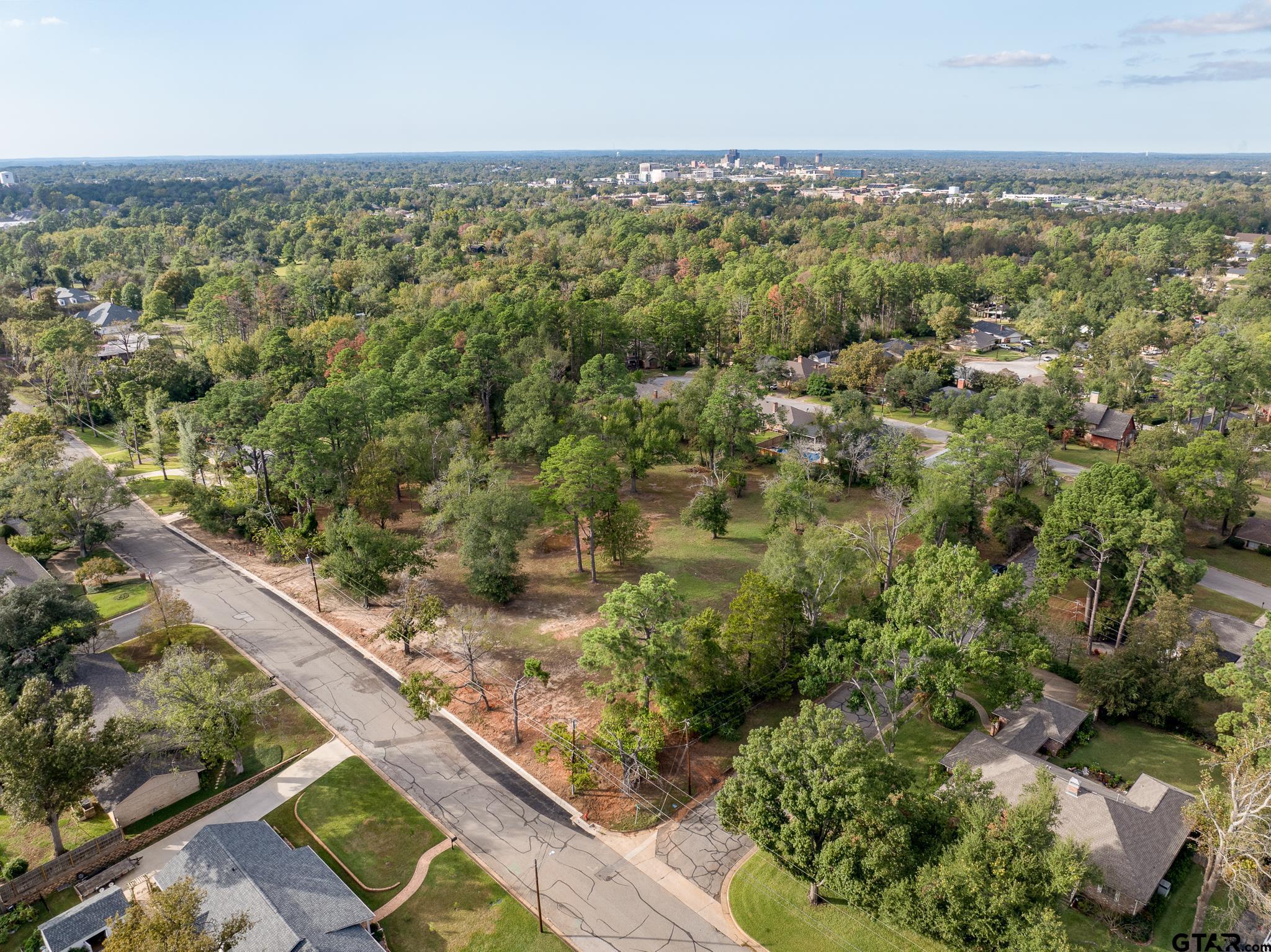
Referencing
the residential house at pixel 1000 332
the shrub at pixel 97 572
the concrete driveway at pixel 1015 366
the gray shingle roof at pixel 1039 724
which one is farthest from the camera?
the residential house at pixel 1000 332

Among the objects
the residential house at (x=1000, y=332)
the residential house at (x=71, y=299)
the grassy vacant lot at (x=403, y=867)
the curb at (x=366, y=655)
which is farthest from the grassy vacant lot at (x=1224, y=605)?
the residential house at (x=71, y=299)

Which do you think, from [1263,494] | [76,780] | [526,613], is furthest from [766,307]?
[76,780]

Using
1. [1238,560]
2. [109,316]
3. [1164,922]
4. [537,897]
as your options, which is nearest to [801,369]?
[1238,560]

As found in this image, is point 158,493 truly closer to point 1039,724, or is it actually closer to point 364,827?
point 364,827

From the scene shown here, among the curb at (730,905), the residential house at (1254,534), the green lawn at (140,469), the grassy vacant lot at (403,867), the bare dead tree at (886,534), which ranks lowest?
the grassy vacant lot at (403,867)

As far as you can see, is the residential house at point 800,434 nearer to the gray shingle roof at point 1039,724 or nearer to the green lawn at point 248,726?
the gray shingle roof at point 1039,724

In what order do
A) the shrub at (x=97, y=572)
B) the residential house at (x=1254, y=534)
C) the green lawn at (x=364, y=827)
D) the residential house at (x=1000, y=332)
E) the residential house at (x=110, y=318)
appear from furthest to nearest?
the residential house at (x=1000, y=332)
the residential house at (x=110, y=318)
the residential house at (x=1254, y=534)
the shrub at (x=97, y=572)
the green lawn at (x=364, y=827)
